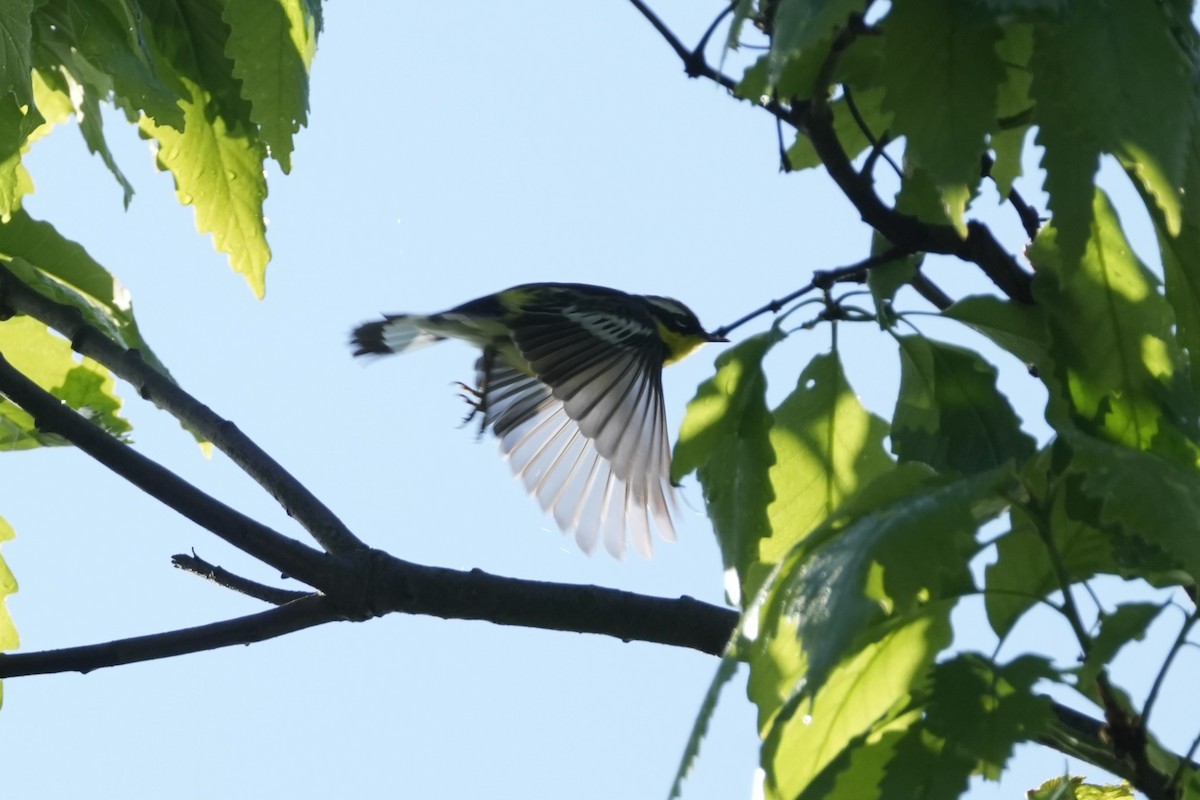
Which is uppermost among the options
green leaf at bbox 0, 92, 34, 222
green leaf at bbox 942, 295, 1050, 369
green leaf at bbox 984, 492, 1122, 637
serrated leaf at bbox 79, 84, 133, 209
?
serrated leaf at bbox 79, 84, 133, 209

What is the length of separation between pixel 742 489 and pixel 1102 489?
45 cm

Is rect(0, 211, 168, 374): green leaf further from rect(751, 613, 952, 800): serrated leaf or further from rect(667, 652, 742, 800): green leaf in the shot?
rect(667, 652, 742, 800): green leaf

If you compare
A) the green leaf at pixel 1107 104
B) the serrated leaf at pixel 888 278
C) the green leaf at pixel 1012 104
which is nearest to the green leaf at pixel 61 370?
the serrated leaf at pixel 888 278

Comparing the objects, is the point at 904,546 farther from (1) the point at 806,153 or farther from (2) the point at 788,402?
(1) the point at 806,153

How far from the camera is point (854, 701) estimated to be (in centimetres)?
108

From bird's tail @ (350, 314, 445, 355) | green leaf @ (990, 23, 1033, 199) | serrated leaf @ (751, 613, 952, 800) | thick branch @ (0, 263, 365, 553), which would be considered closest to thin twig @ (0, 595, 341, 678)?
thick branch @ (0, 263, 365, 553)

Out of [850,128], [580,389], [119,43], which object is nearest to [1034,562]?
[850,128]

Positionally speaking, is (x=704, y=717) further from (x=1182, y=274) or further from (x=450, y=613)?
(x=450, y=613)

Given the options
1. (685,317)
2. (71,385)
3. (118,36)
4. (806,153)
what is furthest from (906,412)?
(685,317)

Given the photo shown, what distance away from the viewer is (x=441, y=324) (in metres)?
3.70

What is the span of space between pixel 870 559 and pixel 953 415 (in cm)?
48

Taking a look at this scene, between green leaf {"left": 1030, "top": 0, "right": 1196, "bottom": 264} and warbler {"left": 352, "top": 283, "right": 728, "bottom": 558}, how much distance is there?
6.44 feet

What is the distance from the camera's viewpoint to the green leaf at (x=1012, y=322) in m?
1.25

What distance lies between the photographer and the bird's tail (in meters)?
3.73
